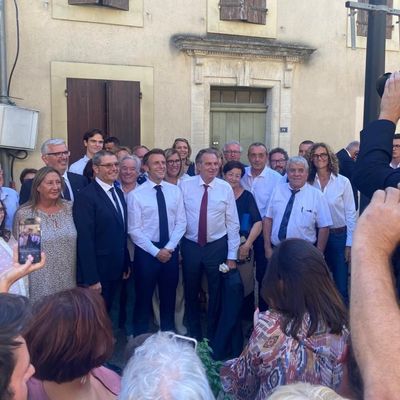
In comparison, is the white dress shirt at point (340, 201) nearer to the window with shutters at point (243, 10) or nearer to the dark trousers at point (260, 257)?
the dark trousers at point (260, 257)

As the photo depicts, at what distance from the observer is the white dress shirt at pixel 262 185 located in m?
5.97

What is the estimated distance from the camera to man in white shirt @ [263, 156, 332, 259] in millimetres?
5086

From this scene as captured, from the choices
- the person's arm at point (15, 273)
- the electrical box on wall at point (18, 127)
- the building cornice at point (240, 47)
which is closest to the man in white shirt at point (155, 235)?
the person's arm at point (15, 273)

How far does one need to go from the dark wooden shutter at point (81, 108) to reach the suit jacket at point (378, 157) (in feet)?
24.9

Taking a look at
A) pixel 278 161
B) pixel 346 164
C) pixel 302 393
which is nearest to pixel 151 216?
pixel 278 161

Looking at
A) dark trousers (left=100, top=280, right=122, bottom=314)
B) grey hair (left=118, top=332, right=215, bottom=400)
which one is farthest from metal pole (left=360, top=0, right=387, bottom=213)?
dark trousers (left=100, top=280, right=122, bottom=314)

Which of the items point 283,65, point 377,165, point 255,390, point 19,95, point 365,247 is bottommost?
point 255,390

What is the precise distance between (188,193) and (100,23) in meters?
4.94

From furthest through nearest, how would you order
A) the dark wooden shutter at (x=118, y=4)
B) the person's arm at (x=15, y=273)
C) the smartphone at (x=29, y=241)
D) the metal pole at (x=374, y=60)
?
the dark wooden shutter at (x=118, y=4) → the metal pole at (x=374, y=60) → the smartphone at (x=29, y=241) → the person's arm at (x=15, y=273)

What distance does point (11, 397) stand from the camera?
146 centimetres

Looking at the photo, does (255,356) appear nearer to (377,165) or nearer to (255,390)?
(255,390)

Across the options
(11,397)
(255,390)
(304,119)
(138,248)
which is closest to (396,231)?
(11,397)

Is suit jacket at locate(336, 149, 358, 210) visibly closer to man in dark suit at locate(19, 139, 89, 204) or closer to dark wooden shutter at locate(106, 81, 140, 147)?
man in dark suit at locate(19, 139, 89, 204)

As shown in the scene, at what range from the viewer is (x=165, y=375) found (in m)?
1.56
